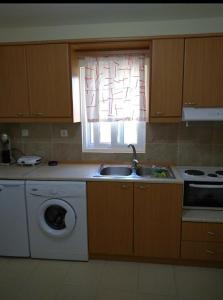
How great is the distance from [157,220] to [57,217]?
1.01 metres

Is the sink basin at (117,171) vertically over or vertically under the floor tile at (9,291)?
over

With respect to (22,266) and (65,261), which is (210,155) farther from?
(22,266)

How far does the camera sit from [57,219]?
2.39 meters

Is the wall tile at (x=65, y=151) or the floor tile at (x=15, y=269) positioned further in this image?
the wall tile at (x=65, y=151)

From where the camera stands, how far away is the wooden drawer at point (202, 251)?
2.21 m

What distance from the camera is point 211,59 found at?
2.15 m

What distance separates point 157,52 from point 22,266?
249 cm

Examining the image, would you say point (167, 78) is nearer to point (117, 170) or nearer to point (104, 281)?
point (117, 170)

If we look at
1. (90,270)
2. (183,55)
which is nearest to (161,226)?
(90,270)

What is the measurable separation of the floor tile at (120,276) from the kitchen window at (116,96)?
1.23 m

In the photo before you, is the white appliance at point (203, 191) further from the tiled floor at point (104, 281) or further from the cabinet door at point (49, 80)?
the cabinet door at point (49, 80)

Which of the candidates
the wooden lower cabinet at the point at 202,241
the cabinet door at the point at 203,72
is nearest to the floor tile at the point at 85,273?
the wooden lower cabinet at the point at 202,241

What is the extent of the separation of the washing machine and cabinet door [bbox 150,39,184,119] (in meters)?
1.08

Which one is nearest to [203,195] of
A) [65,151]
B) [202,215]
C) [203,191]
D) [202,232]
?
[203,191]
